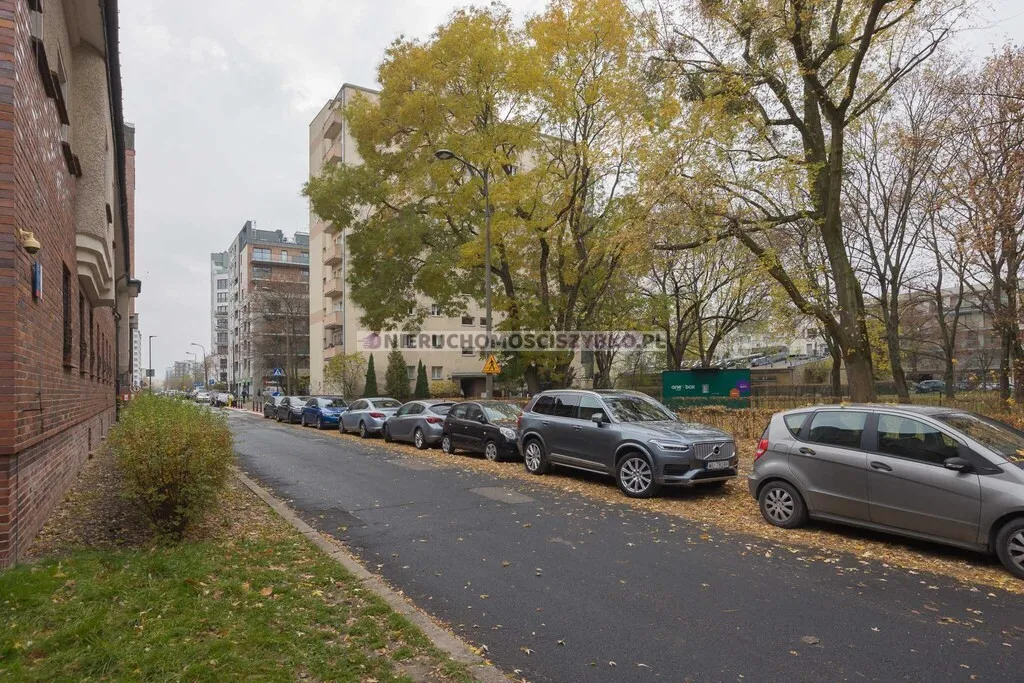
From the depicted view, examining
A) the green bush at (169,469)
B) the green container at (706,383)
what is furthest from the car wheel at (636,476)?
the green container at (706,383)

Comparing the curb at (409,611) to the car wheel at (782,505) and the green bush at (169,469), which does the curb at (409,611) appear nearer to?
the green bush at (169,469)

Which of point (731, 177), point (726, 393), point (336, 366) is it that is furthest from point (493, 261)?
point (336, 366)

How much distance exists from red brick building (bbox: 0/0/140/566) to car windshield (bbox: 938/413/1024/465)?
8.69 m

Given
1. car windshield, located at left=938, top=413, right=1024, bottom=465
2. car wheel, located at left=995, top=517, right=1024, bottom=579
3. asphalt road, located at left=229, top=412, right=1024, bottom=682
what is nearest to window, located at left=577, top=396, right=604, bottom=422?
asphalt road, located at left=229, top=412, right=1024, bottom=682

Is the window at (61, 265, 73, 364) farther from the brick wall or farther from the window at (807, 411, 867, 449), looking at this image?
the window at (807, 411, 867, 449)

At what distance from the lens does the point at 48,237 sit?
7016 mm

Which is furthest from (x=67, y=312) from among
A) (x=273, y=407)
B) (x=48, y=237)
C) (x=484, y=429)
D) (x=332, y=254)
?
(x=332, y=254)

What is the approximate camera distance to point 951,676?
3.83 m

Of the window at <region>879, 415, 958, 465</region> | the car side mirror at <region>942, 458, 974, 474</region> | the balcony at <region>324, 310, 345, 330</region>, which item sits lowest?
the car side mirror at <region>942, 458, 974, 474</region>

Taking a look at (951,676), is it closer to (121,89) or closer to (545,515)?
(545,515)

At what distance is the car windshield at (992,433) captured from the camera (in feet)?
20.4

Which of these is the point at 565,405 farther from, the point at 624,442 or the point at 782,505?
the point at 782,505

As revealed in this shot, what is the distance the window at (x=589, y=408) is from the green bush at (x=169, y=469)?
6302mm

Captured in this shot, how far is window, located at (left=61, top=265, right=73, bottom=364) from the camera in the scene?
8652 mm
